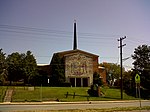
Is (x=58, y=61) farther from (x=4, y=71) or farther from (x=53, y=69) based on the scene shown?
(x=4, y=71)

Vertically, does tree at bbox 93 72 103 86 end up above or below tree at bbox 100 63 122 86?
below

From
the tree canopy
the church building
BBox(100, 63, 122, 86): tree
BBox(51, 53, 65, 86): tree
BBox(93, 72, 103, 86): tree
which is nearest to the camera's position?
the tree canopy

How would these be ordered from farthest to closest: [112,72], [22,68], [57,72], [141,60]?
[112,72]
[141,60]
[57,72]
[22,68]

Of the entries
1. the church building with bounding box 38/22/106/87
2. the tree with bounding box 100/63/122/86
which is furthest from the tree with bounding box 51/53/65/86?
the tree with bounding box 100/63/122/86

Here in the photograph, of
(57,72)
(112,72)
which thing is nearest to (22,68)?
(57,72)

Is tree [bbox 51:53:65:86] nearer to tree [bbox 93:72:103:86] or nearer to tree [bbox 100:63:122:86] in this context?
tree [bbox 93:72:103:86]

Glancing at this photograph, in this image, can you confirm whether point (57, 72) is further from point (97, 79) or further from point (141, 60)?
point (141, 60)

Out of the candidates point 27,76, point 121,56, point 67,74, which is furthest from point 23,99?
point 67,74

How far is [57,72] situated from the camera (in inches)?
2813

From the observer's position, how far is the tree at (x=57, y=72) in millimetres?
71213

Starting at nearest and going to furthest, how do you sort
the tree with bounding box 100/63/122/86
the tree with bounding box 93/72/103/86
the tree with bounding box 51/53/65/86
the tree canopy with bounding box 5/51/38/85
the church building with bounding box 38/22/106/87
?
the tree canopy with bounding box 5/51/38/85, the tree with bounding box 51/53/65/86, the church building with bounding box 38/22/106/87, the tree with bounding box 93/72/103/86, the tree with bounding box 100/63/122/86

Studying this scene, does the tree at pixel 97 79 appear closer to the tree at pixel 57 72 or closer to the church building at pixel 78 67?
the church building at pixel 78 67

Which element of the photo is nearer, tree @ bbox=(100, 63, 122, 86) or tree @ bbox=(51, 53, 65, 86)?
tree @ bbox=(51, 53, 65, 86)

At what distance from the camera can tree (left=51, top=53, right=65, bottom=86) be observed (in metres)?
71.2
